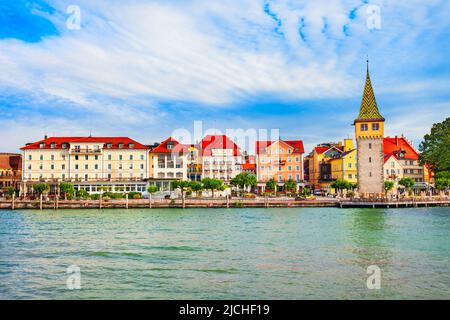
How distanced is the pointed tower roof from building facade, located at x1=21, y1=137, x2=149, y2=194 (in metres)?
37.0

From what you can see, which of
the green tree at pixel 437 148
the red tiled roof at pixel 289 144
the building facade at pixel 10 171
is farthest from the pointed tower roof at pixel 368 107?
the building facade at pixel 10 171

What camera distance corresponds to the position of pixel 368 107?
75.7m

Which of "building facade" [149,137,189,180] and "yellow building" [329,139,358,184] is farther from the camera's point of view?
"yellow building" [329,139,358,184]

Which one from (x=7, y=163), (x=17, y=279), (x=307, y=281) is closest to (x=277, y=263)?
(x=307, y=281)

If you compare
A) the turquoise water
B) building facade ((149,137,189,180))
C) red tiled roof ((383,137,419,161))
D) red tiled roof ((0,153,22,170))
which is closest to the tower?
red tiled roof ((383,137,419,161))

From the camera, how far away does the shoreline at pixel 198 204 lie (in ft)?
206

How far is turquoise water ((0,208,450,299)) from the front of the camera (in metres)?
15.6

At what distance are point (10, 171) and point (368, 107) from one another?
72.7 m

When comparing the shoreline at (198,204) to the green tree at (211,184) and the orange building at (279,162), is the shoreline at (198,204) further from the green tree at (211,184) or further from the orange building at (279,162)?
the orange building at (279,162)

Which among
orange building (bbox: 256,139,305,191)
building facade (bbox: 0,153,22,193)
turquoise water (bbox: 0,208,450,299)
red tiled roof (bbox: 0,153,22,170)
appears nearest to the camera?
turquoise water (bbox: 0,208,450,299)

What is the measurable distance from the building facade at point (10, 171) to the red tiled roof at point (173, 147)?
32.6m

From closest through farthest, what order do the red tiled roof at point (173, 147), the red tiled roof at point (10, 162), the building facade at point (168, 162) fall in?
the building facade at point (168, 162) → the red tiled roof at point (173, 147) → the red tiled roof at point (10, 162)

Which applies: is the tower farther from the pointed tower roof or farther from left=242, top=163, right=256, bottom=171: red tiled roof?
left=242, top=163, right=256, bottom=171: red tiled roof

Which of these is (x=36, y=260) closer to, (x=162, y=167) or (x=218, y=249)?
(x=218, y=249)
